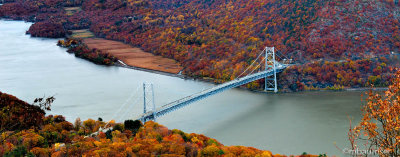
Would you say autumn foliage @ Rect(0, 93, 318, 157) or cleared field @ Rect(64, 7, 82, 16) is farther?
cleared field @ Rect(64, 7, 82, 16)

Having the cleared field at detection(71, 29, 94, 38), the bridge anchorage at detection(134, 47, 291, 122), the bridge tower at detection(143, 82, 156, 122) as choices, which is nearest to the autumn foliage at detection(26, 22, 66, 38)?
the cleared field at detection(71, 29, 94, 38)

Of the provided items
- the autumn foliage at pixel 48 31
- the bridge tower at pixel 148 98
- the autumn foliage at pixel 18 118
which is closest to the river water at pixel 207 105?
the bridge tower at pixel 148 98

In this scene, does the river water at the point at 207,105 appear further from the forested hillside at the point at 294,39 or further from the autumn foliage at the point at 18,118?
the autumn foliage at the point at 18,118

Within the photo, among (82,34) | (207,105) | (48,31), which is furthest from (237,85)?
(48,31)

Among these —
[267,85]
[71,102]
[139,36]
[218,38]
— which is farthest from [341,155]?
[139,36]

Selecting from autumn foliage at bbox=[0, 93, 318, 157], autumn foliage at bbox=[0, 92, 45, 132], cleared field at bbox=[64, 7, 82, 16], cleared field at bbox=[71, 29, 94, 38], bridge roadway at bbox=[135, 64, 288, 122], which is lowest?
autumn foliage at bbox=[0, 93, 318, 157]

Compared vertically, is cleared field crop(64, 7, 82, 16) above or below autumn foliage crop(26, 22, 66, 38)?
above

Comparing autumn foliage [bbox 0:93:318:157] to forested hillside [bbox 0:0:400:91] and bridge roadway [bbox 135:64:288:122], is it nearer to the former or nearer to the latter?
bridge roadway [bbox 135:64:288:122]
